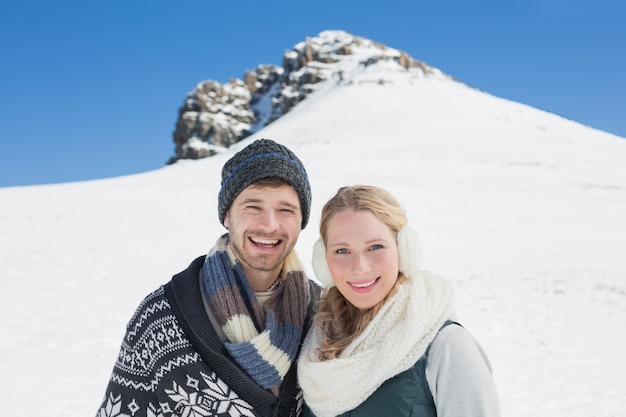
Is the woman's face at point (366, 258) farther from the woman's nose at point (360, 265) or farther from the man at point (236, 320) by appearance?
the man at point (236, 320)

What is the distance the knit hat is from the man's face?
0.05 metres

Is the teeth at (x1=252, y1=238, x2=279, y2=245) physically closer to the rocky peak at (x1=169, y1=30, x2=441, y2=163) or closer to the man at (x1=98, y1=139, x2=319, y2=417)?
the man at (x1=98, y1=139, x2=319, y2=417)

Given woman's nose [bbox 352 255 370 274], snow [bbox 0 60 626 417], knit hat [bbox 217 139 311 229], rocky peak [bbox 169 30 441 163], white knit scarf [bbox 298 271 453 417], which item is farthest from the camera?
rocky peak [bbox 169 30 441 163]

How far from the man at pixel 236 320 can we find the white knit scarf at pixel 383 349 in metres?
0.25

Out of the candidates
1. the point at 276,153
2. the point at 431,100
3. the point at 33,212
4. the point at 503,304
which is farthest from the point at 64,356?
the point at 431,100

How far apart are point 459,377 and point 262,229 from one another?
4.16 ft

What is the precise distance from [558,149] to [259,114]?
78.3 m

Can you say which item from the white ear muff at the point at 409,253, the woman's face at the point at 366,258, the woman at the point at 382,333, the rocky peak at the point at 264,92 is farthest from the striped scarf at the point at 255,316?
the rocky peak at the point at 264,92

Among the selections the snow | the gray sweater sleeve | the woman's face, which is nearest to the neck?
the woman's face

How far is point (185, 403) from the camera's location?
239 cm

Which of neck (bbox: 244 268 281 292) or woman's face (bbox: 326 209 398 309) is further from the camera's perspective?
neck (bbox: 244 268 281 292)

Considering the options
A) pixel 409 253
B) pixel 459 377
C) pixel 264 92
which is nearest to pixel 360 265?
pixel 409 253

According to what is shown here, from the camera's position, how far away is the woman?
6.40 feet

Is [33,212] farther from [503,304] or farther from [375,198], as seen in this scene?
[375,198]
